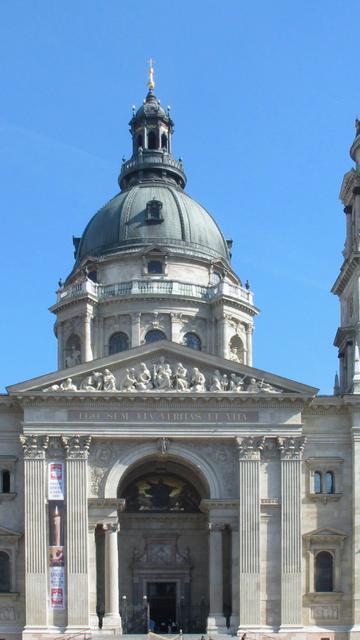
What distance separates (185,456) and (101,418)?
4478 mm

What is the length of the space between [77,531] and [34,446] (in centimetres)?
452

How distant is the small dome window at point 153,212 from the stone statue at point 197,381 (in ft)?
63.2

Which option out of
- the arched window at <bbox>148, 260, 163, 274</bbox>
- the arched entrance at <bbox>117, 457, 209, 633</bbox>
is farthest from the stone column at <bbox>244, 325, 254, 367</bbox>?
the arched entrance at <bbox>117, 457, 209, 633</bbox>

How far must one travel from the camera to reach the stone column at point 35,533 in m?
54.2

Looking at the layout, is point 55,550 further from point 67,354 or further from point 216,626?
point 67,354

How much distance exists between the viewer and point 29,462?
182ft

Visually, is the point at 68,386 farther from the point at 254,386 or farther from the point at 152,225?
the point at 152,225

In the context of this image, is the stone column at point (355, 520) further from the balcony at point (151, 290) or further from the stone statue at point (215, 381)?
the balcony at point (151, 290)

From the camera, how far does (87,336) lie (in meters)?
70.2

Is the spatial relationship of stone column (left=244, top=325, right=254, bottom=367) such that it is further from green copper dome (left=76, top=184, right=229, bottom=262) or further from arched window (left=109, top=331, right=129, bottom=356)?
arched window (left=109, top=331, right=129, bottom=356)

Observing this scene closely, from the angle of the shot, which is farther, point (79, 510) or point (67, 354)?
point (67, 354)

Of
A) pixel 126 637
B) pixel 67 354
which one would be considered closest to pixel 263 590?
pixel 126 637

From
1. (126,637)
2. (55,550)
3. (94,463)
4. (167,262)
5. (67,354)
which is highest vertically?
(167,262)

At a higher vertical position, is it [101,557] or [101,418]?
[101,418]
